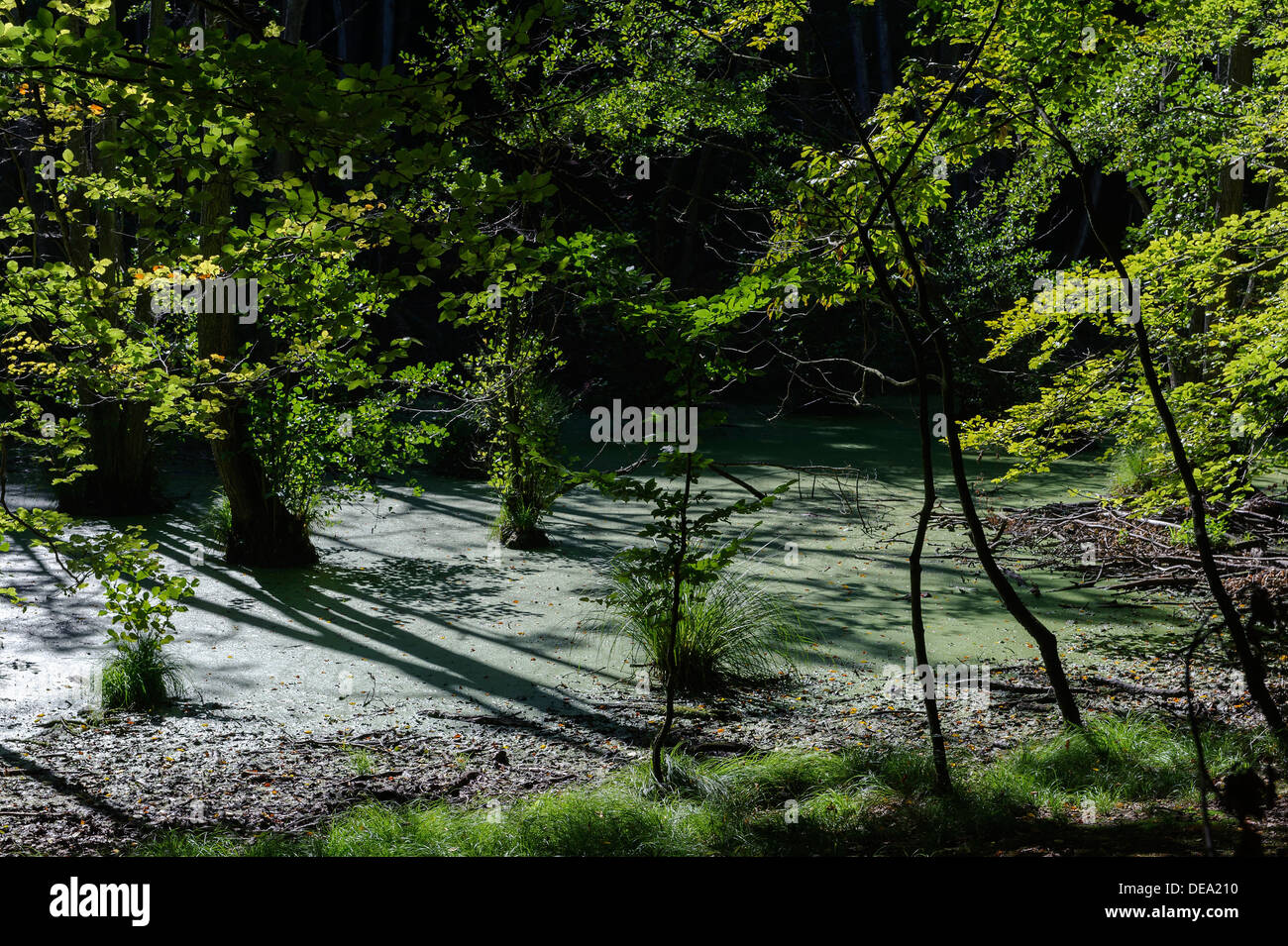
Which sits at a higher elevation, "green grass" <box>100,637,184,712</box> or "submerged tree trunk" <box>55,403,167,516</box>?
"submerged tree trunk" <box>55,403,167,516</box>

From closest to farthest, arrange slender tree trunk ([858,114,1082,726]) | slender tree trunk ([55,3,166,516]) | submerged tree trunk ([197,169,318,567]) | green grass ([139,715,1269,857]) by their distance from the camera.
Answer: green grass ([139,715,1269,857])
slender tree trunk ([858,114,1082,726])
submerged tree trunk ([197,169,318,567])
slender tree trunk ([55,3,166,516])

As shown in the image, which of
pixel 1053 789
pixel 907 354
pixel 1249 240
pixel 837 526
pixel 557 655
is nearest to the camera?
pixel 1053 789

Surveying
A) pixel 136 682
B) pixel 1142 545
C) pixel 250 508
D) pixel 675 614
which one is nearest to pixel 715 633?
pixel 675 614

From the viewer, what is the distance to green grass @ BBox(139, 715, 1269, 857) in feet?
9.47

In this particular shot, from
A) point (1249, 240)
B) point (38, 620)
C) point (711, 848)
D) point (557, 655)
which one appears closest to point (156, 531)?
point (38, 620)

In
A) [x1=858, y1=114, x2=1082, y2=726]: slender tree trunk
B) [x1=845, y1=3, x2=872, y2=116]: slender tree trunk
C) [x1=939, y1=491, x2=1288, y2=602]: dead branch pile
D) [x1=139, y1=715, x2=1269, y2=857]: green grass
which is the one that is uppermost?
[x1=845, y1=3, x2=872, y2=116]: slender tree trunk

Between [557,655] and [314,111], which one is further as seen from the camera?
[557,655]

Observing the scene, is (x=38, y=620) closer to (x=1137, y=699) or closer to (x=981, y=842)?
(x=981, y=842)

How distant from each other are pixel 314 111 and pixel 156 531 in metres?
6.38

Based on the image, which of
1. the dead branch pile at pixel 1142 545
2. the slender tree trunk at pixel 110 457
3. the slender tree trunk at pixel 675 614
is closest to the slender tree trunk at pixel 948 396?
the slender tree trunk at pixel 675 614

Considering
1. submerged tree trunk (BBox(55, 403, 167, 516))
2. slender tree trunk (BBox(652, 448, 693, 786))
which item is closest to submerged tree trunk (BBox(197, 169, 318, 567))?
submerged tree trunk (BBox(55, 403, 167, 516))

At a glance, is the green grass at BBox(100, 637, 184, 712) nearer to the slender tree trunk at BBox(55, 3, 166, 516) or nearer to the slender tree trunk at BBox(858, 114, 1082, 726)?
the slender tree trunk at BBox(858, 114, 1082, 726)

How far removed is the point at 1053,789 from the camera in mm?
3260
